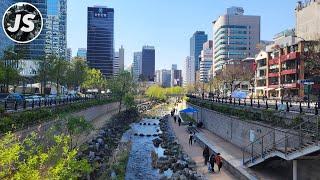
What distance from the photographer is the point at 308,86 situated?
49.5 meters

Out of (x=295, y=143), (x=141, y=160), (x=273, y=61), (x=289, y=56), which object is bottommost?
(x=141, y=160)

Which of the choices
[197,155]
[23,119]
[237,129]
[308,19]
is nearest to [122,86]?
[308,19]

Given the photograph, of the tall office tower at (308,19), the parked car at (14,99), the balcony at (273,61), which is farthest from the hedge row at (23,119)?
the tall office tower at (308,19)

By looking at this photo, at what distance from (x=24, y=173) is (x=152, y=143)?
53.9 m

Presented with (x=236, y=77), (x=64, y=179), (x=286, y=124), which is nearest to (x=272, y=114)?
(x=286, y=124)

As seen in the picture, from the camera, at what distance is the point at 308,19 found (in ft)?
414

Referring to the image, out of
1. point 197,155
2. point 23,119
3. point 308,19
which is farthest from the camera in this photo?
point 308,19

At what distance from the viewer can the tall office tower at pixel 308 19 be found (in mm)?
121100

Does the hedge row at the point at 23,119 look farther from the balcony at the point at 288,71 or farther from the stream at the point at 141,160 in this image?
the balcony at the point at 288,71

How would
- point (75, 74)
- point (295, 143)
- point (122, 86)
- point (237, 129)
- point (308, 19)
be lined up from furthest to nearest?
point (122, 86), point (75, 74), point (308, 19), point (237, 129), point (295, 143)

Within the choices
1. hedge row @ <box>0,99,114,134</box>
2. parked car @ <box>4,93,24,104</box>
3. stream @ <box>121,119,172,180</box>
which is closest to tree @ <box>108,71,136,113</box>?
stream @ <box>121,119,172,180</box>

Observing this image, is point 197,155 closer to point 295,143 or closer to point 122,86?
point 295,143

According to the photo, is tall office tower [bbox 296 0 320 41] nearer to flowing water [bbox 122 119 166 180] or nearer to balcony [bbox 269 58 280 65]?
balcony [bbox 269 58 280 65]

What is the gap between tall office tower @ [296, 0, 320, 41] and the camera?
121 meters
